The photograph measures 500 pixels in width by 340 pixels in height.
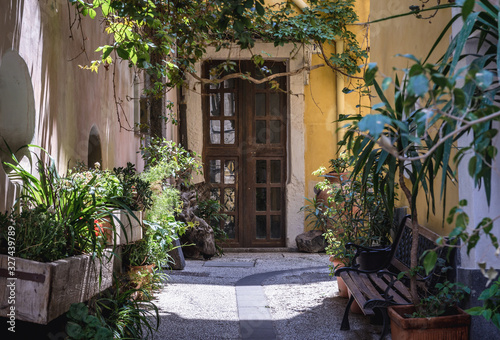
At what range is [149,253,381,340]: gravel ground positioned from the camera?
4680 millimetres

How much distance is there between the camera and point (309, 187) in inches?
450

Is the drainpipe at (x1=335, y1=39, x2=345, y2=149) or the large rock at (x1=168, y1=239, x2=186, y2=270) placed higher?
the drainpipe at (x1=335, y1=39, x2=345, y2=149)

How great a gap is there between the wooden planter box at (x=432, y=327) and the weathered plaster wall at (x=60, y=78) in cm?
241

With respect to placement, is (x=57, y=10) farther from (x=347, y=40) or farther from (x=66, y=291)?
(x=347, y=40)

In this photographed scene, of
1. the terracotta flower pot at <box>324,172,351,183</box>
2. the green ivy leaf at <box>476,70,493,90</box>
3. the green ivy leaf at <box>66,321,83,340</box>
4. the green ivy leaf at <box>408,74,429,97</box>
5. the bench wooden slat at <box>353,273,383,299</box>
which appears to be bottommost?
the bench wooden slat at <box>353,273,383,299</box>

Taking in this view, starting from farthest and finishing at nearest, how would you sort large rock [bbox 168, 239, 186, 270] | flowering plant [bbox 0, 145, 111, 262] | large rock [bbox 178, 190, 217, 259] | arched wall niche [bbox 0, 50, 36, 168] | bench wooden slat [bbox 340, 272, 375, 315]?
large rock [bbox 178, 190, 217, 259], large rock [bbox 168, 239, 186, 270], bench wooden slat [bbox 340, 272, 375, 315], arched wall niche [bbox 0, 50, 36, 168], flowering plant [bbox 0, 145, 111, 262]

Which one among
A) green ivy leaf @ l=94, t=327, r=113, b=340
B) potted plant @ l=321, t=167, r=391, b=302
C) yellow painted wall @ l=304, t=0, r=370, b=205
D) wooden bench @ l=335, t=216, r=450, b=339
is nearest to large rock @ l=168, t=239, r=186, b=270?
potted plant @ l=321, t=167, r=391, b=302

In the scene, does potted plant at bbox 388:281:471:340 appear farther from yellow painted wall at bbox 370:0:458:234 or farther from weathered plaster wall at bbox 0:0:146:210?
weathered plaster wall at bbox 0:0:146:210

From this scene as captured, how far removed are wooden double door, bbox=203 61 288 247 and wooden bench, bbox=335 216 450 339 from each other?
615 cm

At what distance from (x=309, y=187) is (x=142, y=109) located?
3.88 m

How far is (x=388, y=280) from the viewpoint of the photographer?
486cm

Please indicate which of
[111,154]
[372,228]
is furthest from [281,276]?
[111,154]

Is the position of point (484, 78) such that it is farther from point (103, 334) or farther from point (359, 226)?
point (359, 226)

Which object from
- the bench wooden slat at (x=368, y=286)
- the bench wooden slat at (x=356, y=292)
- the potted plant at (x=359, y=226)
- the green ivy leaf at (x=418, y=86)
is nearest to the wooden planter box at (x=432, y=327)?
the bench wooden slat at (x=356, y=292)
